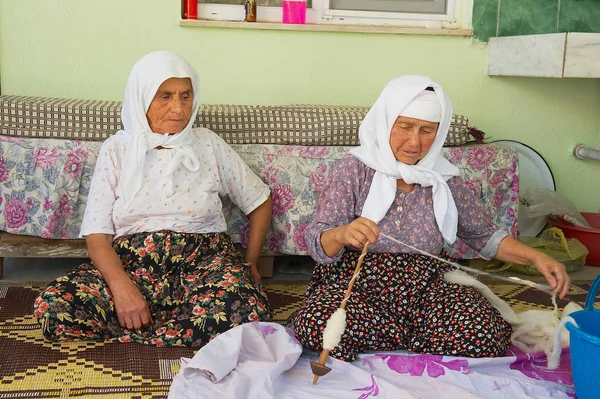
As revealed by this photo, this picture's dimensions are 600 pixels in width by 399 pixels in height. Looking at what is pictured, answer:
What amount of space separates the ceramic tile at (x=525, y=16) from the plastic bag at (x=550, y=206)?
2.55 ft

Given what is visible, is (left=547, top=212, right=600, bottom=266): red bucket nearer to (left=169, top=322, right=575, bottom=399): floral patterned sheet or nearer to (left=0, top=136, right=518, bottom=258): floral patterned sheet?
(left=0, top=136, right=518, bottom=258): floral patterned sheet

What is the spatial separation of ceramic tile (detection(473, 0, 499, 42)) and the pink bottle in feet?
2.71

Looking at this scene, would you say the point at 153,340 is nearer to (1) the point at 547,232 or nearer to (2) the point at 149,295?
(2) the point at 149,295

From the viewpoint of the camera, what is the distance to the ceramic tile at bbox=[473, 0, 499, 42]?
3.42 meters

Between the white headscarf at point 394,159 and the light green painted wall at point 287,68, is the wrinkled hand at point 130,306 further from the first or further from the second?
the light green painted wall at point 287,68

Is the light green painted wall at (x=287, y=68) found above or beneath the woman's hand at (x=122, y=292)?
above

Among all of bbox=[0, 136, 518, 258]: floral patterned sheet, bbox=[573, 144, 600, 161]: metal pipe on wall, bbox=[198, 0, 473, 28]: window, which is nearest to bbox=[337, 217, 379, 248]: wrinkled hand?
bbox=[0, 136, 518, 258]: floral patterned sheet

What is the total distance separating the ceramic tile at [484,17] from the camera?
3424 mm

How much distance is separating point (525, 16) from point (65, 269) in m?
2.39

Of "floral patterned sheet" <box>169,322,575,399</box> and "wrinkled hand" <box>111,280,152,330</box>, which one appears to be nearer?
"floral patterned sheet" <box>169,322,575,399</box>

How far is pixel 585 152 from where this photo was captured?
360cm

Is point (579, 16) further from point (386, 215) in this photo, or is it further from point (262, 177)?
point (386, 215)

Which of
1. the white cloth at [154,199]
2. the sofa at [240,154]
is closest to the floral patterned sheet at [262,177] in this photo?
the sofa at [240,154]

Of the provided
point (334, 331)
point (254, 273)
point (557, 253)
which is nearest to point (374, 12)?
point (557, 253)
